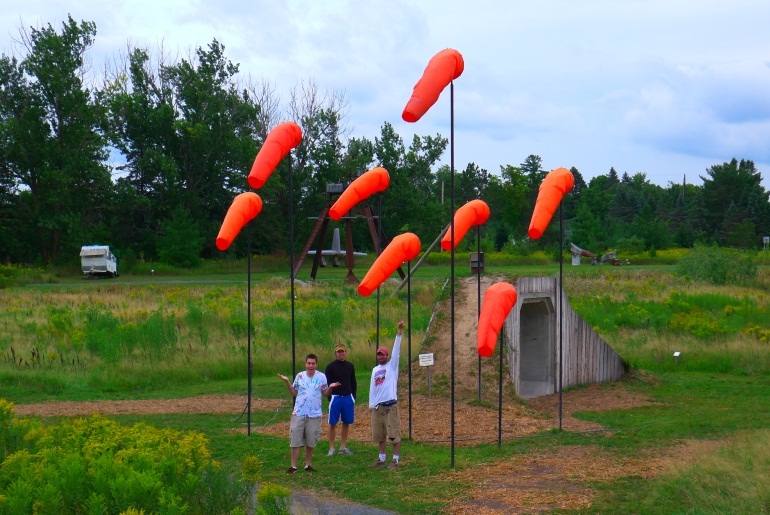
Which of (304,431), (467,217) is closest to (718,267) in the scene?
(467,217)

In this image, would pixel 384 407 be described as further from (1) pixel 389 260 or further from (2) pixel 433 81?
(2) pixel 433 81

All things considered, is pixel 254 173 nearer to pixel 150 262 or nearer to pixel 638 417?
pixel 638 417

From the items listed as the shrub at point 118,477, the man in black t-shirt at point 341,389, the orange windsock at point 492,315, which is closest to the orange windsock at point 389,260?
the man in black t-shirt at point 341,389

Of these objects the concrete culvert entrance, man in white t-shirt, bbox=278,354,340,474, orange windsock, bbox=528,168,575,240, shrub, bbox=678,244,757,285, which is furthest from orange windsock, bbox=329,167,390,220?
shrub, bbox=678,244,757,285

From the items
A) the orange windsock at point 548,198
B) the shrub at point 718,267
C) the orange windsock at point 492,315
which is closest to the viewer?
the orange windsock at point 492,315

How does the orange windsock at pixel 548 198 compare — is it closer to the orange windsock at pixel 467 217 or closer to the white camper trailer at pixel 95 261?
the orange windsock at pixel 467 217

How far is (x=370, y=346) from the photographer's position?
2288cm

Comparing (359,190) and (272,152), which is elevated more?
(272,152)

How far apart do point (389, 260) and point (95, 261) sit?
1487 inches

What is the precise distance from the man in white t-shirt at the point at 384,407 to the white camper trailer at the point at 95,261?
3844 cm

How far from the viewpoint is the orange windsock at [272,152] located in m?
13.3

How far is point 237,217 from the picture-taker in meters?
13.5

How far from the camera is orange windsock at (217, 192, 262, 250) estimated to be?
43.9 ft

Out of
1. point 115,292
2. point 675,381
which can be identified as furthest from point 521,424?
point 115,292
